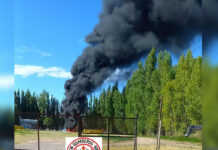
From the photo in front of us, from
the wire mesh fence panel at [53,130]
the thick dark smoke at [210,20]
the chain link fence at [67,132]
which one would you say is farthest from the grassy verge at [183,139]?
the thick dark smoke at [210,20]

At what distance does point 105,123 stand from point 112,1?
642 centimetres

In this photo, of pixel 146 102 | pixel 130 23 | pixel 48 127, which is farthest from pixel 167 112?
pixel 48 127

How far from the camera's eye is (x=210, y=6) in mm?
1256

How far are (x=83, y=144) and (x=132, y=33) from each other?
11.1 metres

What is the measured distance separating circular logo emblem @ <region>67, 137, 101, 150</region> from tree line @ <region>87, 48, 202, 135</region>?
9061mm

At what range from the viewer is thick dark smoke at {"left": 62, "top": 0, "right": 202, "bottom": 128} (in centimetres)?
1297

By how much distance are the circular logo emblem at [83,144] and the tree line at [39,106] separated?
1067cm

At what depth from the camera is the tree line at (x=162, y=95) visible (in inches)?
486

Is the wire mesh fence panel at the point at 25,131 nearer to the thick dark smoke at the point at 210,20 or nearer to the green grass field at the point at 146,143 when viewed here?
the green grass field at the point at 146,143

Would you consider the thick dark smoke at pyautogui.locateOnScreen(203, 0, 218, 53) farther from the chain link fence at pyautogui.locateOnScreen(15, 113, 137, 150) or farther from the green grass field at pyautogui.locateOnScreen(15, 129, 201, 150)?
the green grass field at pyautogui.locateOnScreen(15, 129, 201, 150)

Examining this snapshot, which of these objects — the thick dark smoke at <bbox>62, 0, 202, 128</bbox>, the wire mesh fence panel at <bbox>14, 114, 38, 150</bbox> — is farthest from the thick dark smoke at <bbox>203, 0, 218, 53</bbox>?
the wire mesh fence panel at <bbox>14, 114, 38, 150</bbox>

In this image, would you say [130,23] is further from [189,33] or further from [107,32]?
[189,33]

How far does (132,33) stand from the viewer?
14367 millimetres

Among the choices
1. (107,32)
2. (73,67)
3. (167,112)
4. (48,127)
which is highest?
(107,32)
